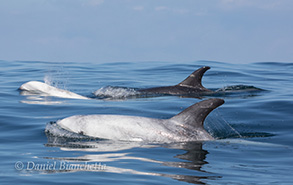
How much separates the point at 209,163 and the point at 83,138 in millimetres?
3014

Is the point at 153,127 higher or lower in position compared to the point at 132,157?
higher

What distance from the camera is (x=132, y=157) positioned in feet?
28.8

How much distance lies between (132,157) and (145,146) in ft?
3.04

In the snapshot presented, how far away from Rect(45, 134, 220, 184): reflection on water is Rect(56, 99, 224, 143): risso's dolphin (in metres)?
0.24

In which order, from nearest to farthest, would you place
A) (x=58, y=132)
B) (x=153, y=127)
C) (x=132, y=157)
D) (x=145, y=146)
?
1. (x=132, y=157)
2. (x=145, y=146)
3. (x=153, y=127)
4. (x=58, y=132)

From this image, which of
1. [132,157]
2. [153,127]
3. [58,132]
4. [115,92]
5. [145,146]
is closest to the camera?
[132,157]

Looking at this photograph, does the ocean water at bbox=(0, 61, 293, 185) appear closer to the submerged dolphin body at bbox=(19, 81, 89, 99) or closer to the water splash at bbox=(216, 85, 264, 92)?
the water splash at bbox=(216, 85, 264, 92)

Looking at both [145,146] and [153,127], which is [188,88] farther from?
[145,146]

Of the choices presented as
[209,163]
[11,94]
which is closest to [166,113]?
[209,163]

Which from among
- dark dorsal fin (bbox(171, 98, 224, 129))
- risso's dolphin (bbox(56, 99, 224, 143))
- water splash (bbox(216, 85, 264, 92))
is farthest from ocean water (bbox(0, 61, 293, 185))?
dark dorsal fin (bbox(171, 98, 224, 129))

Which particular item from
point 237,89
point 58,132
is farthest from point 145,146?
point 237,89

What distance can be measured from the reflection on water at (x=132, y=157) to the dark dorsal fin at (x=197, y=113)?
1.72ft

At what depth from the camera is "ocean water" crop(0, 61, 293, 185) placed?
7.57m

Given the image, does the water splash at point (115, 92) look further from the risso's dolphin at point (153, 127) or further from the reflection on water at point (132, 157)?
the reflection on water at point (132, 157)
